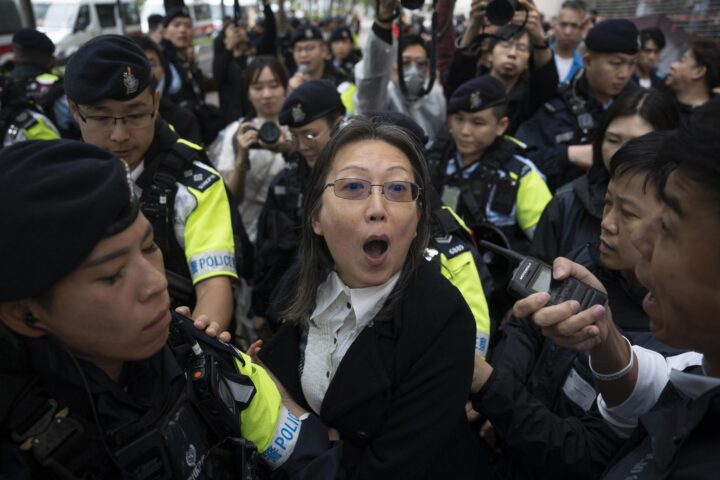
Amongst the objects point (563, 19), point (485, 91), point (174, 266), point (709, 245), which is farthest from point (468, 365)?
point (563, 19)

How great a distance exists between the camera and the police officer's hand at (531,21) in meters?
3.72

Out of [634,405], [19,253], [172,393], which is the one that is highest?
[19,253]

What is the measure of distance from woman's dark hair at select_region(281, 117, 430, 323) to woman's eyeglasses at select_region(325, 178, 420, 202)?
98mm

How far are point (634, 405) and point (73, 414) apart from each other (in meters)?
1.57

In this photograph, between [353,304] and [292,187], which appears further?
[292,187]

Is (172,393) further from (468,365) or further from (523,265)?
(523,265)

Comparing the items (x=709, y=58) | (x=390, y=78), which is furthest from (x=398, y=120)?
(x=709, y=58)

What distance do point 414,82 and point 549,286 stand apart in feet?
10.3

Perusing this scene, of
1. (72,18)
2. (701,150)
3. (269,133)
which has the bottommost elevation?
(72,18)

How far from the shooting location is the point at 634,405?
162 cm

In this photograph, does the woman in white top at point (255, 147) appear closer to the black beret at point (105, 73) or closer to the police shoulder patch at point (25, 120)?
the police shoulder patch at point (25, 120)

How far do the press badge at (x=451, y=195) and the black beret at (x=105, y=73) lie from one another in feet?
6.31

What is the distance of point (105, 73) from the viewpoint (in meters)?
2.12

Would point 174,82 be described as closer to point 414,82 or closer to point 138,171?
point 414,82
